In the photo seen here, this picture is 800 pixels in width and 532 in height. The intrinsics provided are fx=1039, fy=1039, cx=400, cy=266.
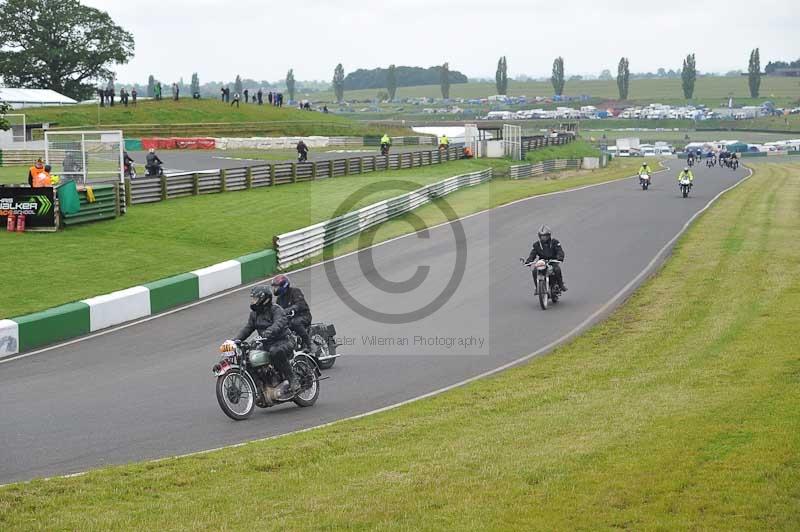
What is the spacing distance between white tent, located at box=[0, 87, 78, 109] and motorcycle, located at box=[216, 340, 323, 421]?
79926mm

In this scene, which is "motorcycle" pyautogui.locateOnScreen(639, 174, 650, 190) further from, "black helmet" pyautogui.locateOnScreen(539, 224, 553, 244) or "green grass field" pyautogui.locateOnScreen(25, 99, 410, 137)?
"green grass field" pyautogui.locateOnScreen(25, 99, 410, 137)

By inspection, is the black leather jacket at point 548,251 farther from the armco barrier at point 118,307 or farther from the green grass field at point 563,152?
the green grass field at point 563,152

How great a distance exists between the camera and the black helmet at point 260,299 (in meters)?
13.9

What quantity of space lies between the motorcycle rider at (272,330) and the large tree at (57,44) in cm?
9871

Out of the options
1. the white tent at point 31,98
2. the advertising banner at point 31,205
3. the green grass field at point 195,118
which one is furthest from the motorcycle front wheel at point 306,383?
the white tent at point 31,98

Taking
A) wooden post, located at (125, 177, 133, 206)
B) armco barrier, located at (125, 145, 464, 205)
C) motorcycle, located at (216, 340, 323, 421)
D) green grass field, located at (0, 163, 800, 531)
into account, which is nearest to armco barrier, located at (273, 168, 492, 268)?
armco barrier, located at (125, 145, 464, 205)

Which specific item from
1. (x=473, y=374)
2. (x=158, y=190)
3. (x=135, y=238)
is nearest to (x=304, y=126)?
(x=158, y=190)

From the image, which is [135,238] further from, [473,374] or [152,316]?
[473,374]

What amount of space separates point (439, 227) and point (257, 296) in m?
24.2

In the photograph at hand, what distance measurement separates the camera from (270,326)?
543 inches

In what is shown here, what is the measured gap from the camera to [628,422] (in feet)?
37.9

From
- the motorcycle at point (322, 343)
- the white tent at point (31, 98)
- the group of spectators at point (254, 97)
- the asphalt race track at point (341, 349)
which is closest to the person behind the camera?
the asphalt race track at point (341, 349)

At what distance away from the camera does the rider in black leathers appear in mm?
13766

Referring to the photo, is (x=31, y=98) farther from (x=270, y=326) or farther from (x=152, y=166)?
(x=270, y=326)
